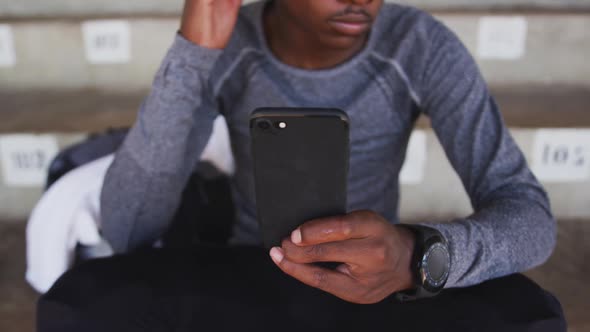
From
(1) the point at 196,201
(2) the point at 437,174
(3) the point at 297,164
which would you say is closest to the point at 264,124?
(3) the point at 297,164

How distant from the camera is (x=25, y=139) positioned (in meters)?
1.24

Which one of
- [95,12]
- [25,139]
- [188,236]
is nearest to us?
[188,236]

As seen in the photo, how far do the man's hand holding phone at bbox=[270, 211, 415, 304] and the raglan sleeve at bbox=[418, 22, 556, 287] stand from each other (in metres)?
0.07

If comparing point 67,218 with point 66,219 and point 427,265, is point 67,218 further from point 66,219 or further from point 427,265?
point 427,265

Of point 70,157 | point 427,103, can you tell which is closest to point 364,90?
point 427,103

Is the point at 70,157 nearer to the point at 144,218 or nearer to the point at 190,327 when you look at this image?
the point at 144,218

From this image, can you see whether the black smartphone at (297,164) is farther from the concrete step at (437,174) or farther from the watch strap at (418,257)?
the concrete step at (437,174)

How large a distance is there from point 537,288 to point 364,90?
31 cm

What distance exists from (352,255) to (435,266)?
0.28 feet

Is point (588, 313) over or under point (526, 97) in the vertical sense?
under

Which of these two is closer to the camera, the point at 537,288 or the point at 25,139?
the point at 537,288

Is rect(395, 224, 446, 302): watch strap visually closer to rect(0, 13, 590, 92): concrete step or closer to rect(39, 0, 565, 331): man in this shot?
rect(39, 0, 565, 331): man

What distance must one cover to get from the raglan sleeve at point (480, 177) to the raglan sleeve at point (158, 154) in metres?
0.26

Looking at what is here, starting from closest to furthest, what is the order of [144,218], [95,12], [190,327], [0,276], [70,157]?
1. [190,327]
2. [144,218]
3. [70,157]
4. [0,276]
5. [95,12]
